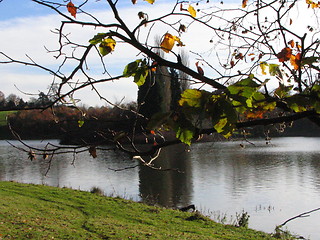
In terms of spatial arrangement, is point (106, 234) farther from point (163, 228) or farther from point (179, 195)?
point (179, 195)

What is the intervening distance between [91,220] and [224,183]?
8.21 m

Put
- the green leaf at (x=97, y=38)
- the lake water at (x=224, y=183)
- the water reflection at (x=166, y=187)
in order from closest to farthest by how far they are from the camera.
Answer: the green leaf at (x=97, y=38) → the lake water at (x=224, y=183) → the water reflection at (x=166, y=187)

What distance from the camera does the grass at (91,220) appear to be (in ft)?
20.9

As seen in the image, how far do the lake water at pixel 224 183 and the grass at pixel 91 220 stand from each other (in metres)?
0.97

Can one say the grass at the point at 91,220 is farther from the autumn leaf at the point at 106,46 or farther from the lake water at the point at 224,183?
the autumn leaf at the point at 106,46

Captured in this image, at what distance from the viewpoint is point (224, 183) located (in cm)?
1505

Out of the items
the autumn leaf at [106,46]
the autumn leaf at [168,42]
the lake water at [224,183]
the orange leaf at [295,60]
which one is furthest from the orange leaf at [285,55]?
the lake water at [224,183]

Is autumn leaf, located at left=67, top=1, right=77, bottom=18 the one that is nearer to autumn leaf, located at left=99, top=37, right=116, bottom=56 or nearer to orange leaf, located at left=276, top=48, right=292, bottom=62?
autumn leaf, located at left=99, top=37, right=116, bottom=56

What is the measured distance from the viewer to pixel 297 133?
43.2 meters

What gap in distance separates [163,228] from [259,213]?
3975 mm

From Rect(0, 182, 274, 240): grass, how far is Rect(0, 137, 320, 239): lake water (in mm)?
967

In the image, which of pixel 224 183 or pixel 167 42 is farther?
pixel 224 183

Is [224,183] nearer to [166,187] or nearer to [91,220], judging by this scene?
[166,187]

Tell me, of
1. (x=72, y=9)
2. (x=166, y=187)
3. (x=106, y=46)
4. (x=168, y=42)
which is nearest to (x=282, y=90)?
(x=168, y=42)
